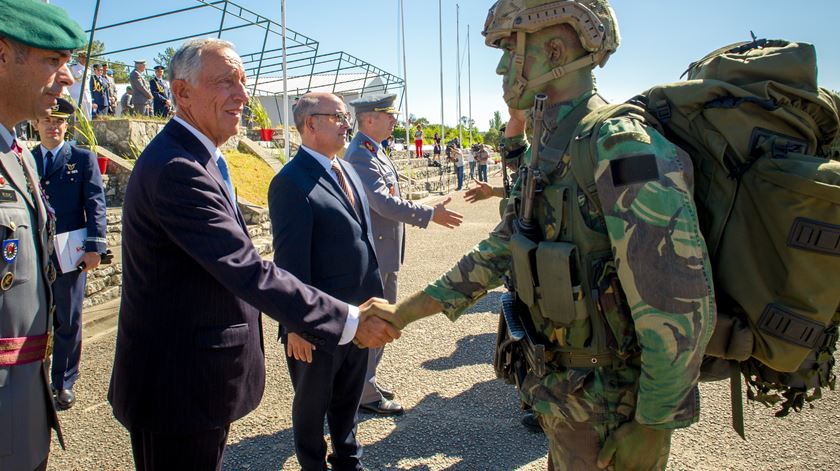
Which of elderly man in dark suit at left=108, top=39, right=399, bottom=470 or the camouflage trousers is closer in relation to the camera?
the camouflage trousers

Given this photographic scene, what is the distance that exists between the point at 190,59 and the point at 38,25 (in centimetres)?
51

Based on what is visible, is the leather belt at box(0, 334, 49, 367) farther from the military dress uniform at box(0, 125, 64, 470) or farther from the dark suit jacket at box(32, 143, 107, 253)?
Result: the dark suit jacket at box(32, 143, 107, 253)

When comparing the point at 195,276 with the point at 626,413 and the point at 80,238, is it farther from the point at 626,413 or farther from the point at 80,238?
the point at 80,238

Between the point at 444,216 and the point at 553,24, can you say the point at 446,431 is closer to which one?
the point at 444,216

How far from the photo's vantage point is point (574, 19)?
188 centimetres

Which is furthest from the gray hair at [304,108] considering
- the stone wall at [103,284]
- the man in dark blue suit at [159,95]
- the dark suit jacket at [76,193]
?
the man in dark blue suit at [159,95]

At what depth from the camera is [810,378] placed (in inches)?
71.0

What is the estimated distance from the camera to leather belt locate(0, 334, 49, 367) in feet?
5.52

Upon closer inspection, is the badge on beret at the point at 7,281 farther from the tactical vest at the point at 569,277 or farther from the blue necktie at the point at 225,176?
the tactical vest at the point at 569,277

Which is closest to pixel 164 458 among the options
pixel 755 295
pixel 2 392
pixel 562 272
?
pixel 2 392

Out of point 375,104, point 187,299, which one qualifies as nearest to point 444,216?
point 375,104

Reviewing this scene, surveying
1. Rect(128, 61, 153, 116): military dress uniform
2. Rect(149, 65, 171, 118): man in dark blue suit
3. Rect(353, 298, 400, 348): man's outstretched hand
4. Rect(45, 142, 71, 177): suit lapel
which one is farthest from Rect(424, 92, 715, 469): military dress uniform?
Rect(128, 61, 153, 116): military dress uniform

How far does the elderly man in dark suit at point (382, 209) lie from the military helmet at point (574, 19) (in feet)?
7.60

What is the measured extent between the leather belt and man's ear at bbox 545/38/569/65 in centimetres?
204
